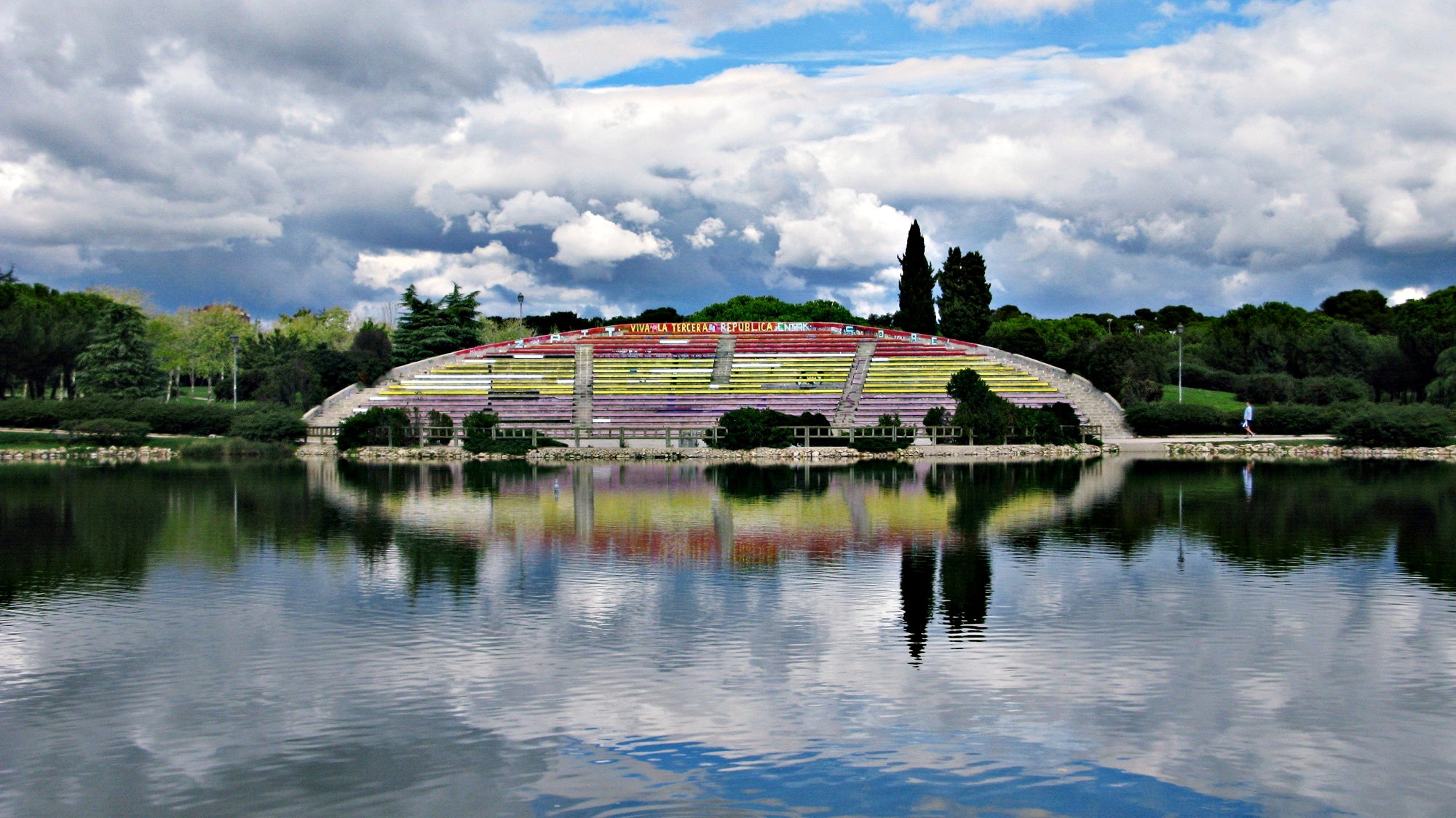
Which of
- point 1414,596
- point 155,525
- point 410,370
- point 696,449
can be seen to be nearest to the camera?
point 1414,596

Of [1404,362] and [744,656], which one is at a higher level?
[1404,362]

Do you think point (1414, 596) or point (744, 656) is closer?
point (744, 656)

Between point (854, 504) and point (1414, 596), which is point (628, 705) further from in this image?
point (854, 504)

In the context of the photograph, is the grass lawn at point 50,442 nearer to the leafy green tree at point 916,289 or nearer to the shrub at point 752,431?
the shrub at point 752,431

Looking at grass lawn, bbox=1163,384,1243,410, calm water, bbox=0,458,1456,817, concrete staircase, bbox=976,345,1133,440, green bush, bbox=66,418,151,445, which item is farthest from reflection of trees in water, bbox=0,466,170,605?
grass lawn, bbox=1163,384,1243,410

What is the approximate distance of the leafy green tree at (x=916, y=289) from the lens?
113 m

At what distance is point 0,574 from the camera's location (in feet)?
82.3

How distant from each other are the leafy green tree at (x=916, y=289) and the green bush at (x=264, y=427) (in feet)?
200

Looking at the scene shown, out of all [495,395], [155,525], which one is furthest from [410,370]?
[155,525]

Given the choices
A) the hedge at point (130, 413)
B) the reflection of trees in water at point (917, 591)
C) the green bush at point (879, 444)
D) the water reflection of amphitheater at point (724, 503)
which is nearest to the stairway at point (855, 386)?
the green bush at point (879, 444)

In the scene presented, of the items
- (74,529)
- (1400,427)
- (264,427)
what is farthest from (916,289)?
(74,529)

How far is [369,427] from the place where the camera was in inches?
2960

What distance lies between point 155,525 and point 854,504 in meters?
22.2

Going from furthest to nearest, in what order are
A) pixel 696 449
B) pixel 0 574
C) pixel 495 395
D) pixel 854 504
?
pixel 495 395 → pixel 696 449 → pixel 854 504 → pixel 0 574
